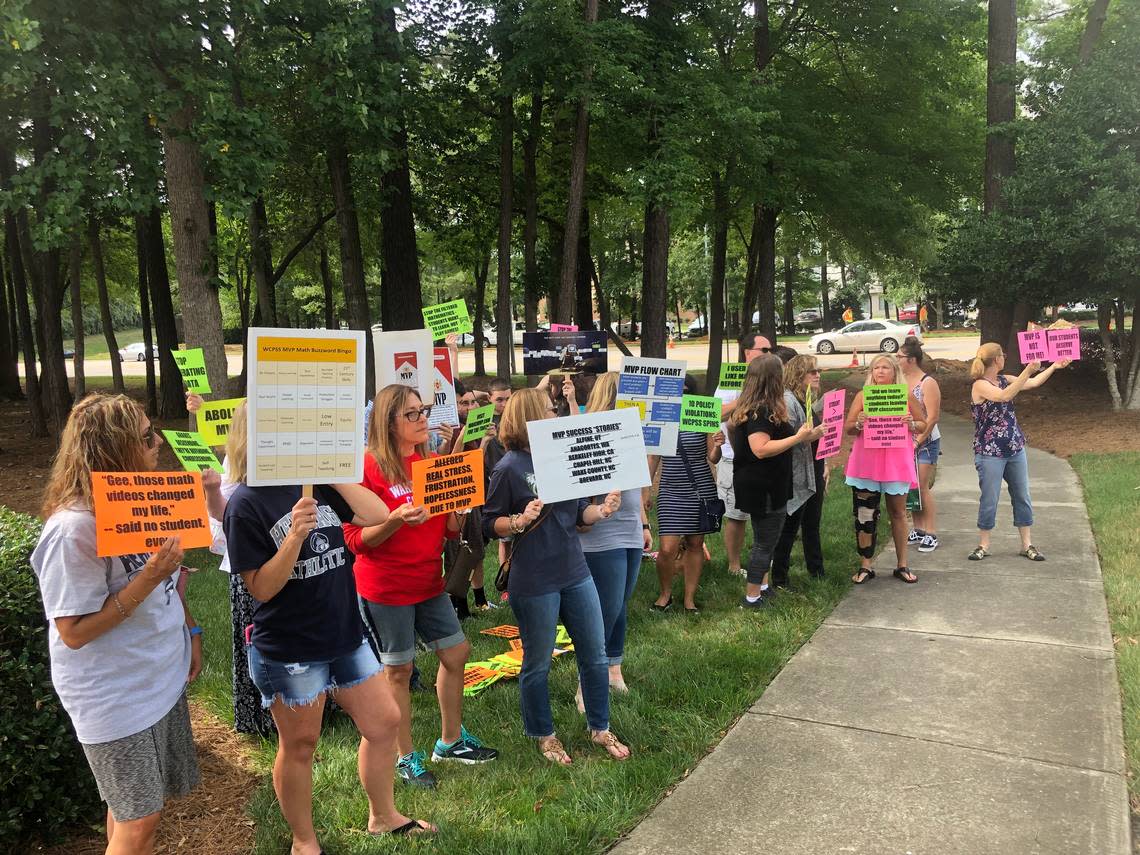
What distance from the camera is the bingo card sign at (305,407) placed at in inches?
110

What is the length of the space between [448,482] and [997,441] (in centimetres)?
538

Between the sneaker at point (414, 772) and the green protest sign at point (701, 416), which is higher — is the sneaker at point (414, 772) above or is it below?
below

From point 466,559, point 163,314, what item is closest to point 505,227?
point 163,314

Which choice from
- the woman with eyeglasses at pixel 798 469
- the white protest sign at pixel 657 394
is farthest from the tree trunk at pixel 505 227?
the white protest sign at pixel 657 394

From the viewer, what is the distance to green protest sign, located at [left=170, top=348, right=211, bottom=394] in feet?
16.9

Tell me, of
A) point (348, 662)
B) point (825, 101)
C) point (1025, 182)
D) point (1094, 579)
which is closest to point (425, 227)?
point (825, 101)

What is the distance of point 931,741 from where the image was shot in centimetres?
415

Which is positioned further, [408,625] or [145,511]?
[408,625]

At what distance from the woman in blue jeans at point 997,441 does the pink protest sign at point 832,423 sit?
137cm

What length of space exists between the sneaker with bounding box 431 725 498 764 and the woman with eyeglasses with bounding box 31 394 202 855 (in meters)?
1.58

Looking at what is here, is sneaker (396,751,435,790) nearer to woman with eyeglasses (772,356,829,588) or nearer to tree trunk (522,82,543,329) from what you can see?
woman with eyeglasses (772,356,829,588)

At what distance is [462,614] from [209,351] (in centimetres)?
420

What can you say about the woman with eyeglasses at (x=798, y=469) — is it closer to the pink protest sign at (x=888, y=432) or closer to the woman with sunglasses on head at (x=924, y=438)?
the pink protest sign at (x=888, y=432)

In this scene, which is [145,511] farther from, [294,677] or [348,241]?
[348,241]
